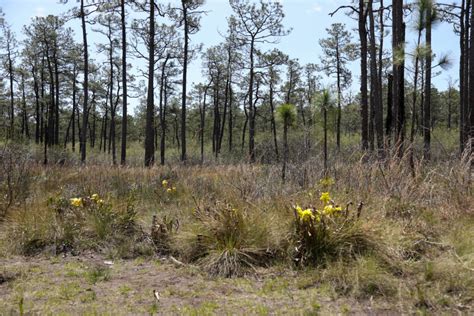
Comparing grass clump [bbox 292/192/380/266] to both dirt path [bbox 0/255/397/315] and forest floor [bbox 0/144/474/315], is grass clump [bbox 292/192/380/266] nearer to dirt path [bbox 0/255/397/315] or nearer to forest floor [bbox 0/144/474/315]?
→ forest floor [bbox 0/144/474/315]

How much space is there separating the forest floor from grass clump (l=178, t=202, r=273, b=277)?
12mm

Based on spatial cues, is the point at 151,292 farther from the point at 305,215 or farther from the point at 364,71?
the point at 364,71

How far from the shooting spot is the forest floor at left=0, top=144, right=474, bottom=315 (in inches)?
111

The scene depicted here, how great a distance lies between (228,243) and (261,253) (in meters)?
0.35

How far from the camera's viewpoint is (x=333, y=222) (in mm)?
3715

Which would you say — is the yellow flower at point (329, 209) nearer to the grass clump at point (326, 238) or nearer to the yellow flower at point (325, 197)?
the grass clump at point (326, 238)

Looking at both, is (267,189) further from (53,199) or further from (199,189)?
(53,199)

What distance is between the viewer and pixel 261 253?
373 cm

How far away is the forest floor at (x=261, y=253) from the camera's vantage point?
9.27ft

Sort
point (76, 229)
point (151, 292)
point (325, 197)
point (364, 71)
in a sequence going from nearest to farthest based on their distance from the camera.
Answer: point (151, 292) → point (325, 197) → point (76, 229) → point (364, 71)

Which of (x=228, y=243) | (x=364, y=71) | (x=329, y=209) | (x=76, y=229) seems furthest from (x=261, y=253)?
(x=364, y=71)

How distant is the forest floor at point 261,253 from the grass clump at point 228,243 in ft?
0.04

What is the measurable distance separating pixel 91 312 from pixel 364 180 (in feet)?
12.9

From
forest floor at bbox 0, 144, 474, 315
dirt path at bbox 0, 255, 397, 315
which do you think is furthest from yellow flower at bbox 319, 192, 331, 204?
dirt path at bbox 0, 255, 397, 315
